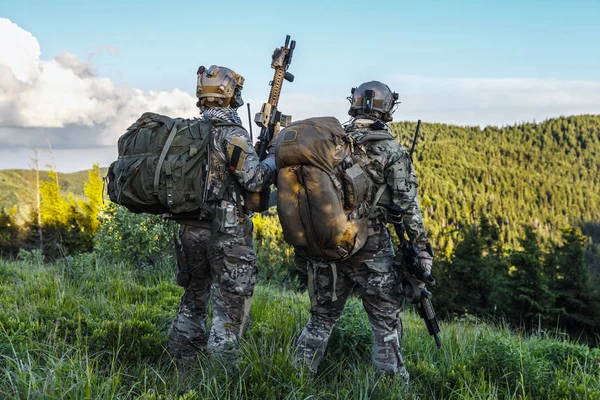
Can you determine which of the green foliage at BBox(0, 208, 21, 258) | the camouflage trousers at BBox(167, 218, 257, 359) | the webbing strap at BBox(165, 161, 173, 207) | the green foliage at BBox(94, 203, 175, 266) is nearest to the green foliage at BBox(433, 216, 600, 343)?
the green foliage at BBox(94, 203, 175, 266)

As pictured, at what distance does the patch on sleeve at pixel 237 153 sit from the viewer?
3.88m

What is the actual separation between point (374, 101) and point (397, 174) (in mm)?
690

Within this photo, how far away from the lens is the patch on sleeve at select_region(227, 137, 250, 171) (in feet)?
12.7

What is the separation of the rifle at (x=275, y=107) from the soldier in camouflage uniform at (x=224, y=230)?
0.49 metres

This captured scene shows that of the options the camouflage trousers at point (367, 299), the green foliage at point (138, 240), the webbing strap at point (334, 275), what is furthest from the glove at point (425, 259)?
the green foliage at point (138, 240)

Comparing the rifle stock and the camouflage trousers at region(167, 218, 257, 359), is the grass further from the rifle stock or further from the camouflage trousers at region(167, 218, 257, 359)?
the rifle stock

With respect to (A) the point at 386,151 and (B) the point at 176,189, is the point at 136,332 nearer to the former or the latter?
(B) the point at 176,189

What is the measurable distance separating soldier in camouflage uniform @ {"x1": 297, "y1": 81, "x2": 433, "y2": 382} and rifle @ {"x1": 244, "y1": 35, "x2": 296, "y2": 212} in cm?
65

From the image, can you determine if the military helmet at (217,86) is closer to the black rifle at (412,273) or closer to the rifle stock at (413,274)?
the black rifle at (412,273)

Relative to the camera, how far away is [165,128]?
403 centimetres

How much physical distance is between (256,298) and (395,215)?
2.52 m

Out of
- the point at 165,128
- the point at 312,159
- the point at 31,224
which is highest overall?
the point at 165,128

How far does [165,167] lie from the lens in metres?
3.85

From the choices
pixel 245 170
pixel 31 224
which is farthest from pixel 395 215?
pixel 31 224
